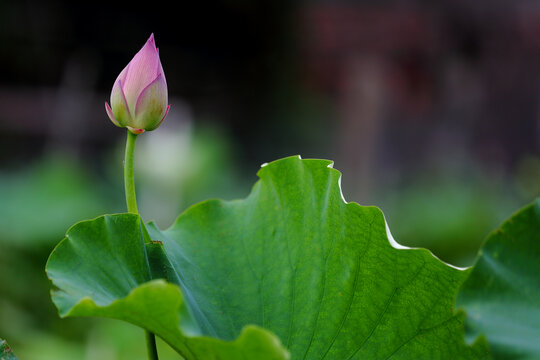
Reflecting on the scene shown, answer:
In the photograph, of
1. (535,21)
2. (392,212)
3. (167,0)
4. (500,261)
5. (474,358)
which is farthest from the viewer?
(167,0)

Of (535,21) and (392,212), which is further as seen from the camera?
(535,21)

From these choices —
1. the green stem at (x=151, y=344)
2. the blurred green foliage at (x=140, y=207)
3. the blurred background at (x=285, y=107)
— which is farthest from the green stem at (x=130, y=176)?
the blurred background at (x=285, y=107)

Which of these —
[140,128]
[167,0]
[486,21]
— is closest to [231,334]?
[140,128]

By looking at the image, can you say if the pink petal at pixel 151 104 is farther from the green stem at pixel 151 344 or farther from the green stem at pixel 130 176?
the green stem at pixel 151 344

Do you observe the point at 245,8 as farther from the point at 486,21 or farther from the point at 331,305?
the point at 331,305

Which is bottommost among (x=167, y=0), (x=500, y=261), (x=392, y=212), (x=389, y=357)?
(x=392, y=212)

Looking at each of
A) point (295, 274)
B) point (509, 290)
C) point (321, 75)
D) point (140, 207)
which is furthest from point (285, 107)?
point (509, 290)

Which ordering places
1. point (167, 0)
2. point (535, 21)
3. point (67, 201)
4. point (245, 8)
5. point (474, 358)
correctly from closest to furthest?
point (474, 358) < point (67, 201) < point (535, 21) < point (167, 0) < point (245, 8)

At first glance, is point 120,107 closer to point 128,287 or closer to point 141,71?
point 141,71
